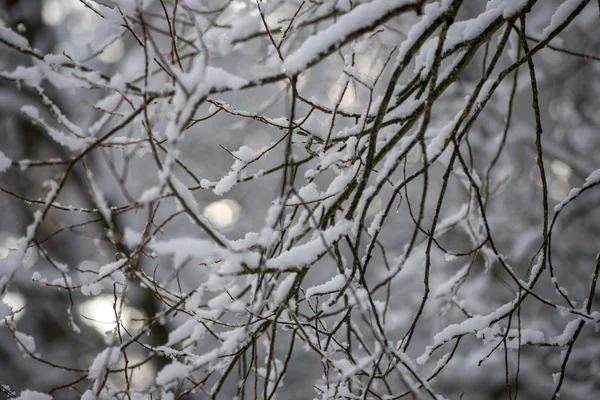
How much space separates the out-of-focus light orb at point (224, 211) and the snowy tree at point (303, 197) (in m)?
0.03

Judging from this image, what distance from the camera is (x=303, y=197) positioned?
126 cm

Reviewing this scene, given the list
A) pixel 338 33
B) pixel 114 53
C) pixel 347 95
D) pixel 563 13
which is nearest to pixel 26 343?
pixel 338 33

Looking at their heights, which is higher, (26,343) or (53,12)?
(53,12)

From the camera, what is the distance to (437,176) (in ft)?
18.0

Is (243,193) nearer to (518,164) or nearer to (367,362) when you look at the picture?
(518,164)

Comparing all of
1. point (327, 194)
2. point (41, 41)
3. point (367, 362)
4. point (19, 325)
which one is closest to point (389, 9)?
point (327, 194)

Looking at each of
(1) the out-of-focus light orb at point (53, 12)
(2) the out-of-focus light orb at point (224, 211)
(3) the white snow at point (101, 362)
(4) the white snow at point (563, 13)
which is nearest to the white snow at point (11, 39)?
(3) the white snow at point (101, 362)

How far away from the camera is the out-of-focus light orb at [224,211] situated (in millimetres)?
5855

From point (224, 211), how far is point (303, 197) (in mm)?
4935

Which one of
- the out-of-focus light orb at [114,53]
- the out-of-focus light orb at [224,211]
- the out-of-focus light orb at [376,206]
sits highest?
the out-of-focus light orb at [114,53]

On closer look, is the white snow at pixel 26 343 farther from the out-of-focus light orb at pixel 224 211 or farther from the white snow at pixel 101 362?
the out-of-focus light orb at pixel 224 211

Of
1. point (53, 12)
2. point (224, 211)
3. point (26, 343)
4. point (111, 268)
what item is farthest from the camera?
point (224, 211)

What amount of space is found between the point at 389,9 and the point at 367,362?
2.60ft

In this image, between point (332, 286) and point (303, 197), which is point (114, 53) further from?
point (332, 286)
